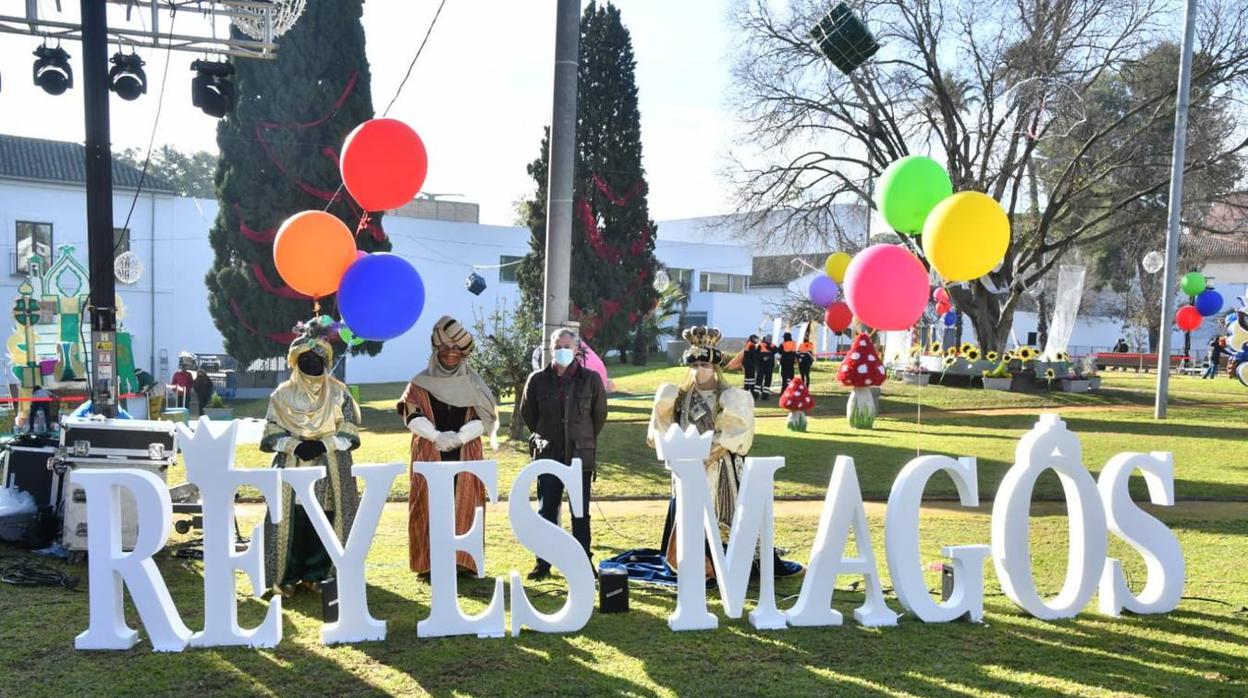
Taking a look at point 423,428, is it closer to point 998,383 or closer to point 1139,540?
point 1139,540

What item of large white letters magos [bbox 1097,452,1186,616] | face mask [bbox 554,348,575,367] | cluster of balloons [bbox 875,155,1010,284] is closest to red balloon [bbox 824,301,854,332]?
cluster of balloons [bbox 875,155,1010,284]

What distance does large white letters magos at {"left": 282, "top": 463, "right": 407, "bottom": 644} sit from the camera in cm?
538

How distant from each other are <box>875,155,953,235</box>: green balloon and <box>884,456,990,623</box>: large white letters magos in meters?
2.98

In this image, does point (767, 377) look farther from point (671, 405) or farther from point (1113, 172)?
point (671, 405)

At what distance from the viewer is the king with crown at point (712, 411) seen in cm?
669

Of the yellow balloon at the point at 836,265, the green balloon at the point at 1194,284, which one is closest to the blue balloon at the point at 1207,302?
the green balloon at the point at 1194,284

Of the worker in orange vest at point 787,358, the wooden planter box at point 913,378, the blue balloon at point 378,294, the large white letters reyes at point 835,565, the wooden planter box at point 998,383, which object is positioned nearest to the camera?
the large white letters reyes at point 835,565

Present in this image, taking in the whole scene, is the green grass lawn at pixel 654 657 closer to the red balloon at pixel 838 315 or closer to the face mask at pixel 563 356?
the face mask at pixel 563 356

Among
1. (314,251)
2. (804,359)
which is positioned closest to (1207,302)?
(804,359)

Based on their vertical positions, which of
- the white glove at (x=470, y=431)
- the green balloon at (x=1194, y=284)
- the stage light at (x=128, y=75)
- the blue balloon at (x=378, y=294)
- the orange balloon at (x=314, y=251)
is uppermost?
the stage light at (x=128, y=75)

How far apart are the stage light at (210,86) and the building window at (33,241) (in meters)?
20.8

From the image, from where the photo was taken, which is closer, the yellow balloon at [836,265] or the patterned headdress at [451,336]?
the patterned headdress at [451,336]

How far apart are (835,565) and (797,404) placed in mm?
10511

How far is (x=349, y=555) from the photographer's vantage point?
5398 millimetres
